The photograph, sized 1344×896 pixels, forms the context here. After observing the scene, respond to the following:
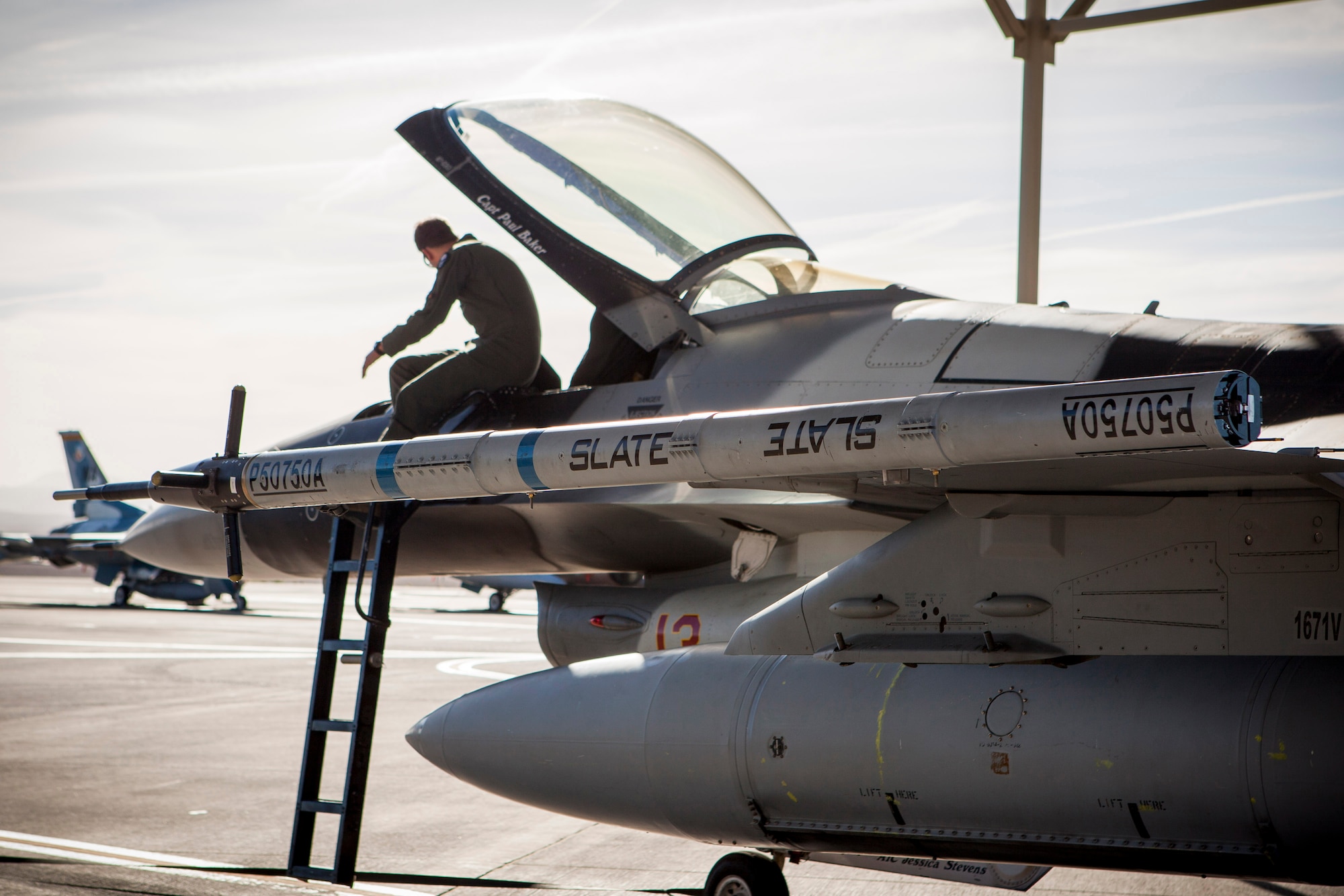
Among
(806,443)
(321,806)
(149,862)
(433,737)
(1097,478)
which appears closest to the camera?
(806,443)

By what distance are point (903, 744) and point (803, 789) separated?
48 cm

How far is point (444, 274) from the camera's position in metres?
6.26

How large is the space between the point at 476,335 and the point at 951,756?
11.2ft

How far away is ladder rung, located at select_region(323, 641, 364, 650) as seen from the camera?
6.03m

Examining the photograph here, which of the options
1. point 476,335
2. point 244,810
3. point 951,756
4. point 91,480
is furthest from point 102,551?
point 951,756

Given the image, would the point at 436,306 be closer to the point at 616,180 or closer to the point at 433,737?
the point at 616,180

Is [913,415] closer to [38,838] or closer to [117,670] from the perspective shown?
[38,838]

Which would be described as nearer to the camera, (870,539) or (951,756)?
(951,756)

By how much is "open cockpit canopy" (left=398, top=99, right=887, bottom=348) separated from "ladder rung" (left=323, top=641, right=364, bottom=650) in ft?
6.98

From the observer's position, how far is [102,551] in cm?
3731

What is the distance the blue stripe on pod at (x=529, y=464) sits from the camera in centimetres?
411

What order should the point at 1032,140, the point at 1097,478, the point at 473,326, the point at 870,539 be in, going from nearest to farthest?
the point at 1097,478 < the point at 870,539 < the point at 473,326 < the point at 1032,140

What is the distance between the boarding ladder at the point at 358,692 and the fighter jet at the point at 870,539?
31 cm

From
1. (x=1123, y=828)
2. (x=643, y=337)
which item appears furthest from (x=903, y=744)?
(x=643, y=337)
